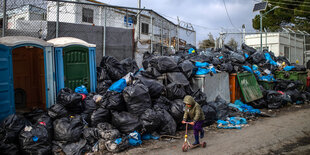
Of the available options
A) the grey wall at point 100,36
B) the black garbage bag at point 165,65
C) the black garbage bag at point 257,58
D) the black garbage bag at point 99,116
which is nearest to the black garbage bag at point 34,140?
the black garbage bag at point 99,116

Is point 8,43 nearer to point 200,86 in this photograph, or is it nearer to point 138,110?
point 138,110

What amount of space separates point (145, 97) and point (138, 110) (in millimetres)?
330

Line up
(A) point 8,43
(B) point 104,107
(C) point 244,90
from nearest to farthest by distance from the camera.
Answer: (A) point 8,43, (B) point 104,107, (C) point 244,90

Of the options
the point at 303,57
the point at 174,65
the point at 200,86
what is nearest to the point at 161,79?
the point at 174,65

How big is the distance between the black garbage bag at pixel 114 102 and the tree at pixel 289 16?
2139cm

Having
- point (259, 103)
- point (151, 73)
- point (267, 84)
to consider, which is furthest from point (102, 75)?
point (267, 84)

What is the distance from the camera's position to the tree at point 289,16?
70.8 ft

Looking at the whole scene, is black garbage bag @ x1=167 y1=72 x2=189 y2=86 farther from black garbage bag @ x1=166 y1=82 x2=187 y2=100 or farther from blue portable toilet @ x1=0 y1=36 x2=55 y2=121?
blue portable toilet @ x1=0 y1=36 x2=55 y2=121

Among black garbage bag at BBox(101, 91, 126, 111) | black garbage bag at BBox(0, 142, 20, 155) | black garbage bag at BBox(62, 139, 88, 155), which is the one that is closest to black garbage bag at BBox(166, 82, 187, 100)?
black garbage bag at BBox(101, 91, 126, 111)

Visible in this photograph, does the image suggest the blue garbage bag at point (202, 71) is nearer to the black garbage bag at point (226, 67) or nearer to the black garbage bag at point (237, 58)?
the black garbage bag at point (226, 67)

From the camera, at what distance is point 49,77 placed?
494 cm

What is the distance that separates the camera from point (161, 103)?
17.9 feet

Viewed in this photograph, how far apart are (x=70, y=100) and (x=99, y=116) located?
27.5 inches

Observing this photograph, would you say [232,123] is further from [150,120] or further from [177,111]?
[150,120]
